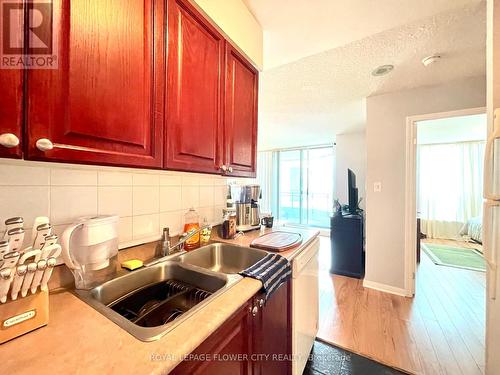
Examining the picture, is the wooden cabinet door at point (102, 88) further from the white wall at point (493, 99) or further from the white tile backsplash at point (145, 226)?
the white wall at point (493, 99)

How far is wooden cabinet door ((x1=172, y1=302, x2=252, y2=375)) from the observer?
57cm

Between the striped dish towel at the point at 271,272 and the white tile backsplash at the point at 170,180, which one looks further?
the white tile backsplash at the point at 170,180

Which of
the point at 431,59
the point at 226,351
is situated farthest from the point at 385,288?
the point at 226,351

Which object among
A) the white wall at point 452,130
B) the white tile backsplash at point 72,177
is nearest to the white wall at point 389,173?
the white wall at point 452,130

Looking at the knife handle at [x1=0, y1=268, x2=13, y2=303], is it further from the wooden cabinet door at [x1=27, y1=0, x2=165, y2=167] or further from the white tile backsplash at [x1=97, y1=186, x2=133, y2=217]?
the white tile backsplash at [x1=97, y1=186, x2=133, y2=217]

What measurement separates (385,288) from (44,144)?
10.0 feet

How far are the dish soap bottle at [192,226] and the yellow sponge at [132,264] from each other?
0.29 m

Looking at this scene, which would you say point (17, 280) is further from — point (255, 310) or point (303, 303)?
point (303, 303)

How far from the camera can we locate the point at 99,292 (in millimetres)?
763

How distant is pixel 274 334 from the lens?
989 millimetres

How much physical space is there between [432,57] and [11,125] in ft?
8.28

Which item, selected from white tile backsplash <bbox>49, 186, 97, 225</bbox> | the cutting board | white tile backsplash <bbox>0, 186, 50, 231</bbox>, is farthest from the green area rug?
white tile backsplash <bbox>0, 186, 50, 231</bbox>

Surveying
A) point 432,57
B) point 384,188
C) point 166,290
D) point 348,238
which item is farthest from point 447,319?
point 166,290

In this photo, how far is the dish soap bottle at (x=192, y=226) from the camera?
48.3 inches
